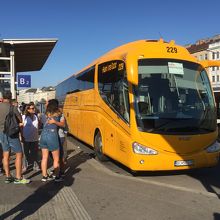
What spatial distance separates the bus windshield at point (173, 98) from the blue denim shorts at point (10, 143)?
2583mm

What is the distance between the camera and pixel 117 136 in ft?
31.9

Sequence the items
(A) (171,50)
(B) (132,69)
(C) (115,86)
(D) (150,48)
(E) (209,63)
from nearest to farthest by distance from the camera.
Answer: (B) (132,69) < (D) (150,48) < (A) (171,50) < (C) (115,86) < (E) (209,63)

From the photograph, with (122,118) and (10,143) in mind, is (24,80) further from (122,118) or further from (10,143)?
(10,143)

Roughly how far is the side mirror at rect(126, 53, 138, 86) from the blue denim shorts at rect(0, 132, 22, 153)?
2.84 m

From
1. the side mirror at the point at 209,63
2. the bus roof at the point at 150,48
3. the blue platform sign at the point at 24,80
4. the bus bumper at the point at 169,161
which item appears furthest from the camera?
the blue platform sign at the point at 24,80

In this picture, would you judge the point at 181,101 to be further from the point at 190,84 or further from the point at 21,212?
the point at 21,212

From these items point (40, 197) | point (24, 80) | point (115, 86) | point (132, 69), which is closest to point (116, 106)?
point (115, 86)

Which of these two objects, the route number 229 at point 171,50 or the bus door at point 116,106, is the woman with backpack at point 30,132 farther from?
the route number 229 at point 171,50

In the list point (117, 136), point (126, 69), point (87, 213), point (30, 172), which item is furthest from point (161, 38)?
point (87, 213)

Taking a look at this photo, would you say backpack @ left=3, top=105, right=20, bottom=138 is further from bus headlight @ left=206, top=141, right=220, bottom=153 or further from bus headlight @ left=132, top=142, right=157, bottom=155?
bus headlight @ left=206, top=141, right=220, bottom=153

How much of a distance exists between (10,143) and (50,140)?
786mm

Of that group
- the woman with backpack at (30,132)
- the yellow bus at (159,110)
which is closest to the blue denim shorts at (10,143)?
the woman with backpack at (30,132)

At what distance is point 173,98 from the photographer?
9.30 meters

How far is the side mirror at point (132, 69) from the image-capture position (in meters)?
9.18
